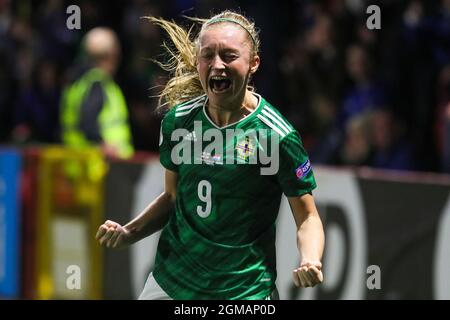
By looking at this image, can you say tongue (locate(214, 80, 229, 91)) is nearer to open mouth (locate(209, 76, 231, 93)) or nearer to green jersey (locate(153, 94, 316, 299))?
open mouth (locate(209, 76, 231, 93))

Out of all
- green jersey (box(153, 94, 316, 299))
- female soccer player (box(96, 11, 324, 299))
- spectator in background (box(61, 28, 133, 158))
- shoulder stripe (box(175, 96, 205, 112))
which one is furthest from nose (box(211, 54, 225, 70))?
spectator in background (box(61, 28, 133, 158))

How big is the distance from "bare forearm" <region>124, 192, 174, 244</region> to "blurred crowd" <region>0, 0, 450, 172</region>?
1842mm

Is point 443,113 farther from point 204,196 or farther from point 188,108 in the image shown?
point 204,196

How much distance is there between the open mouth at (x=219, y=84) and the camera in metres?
4.91

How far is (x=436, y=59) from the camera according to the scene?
30.8ft

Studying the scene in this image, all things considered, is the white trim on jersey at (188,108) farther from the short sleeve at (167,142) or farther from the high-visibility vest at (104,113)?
the high-visibility vest at (104,113)

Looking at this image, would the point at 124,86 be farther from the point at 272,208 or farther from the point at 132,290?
the point at 272,208

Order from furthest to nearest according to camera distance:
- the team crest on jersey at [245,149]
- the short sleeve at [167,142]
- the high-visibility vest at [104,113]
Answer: the high-visibility vest at [104,113] < the short sleeve at [167,142] < the team crest on jersey at [245,149]

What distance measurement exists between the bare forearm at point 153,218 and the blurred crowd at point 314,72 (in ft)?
6.04

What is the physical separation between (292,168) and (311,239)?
0.32m

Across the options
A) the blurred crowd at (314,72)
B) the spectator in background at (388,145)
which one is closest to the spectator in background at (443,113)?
the blurred crowd at (314,72)

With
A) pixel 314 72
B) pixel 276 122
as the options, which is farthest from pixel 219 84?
pixel 314 72

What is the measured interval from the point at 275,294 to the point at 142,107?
7.32 meters

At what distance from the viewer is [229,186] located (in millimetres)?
5023
